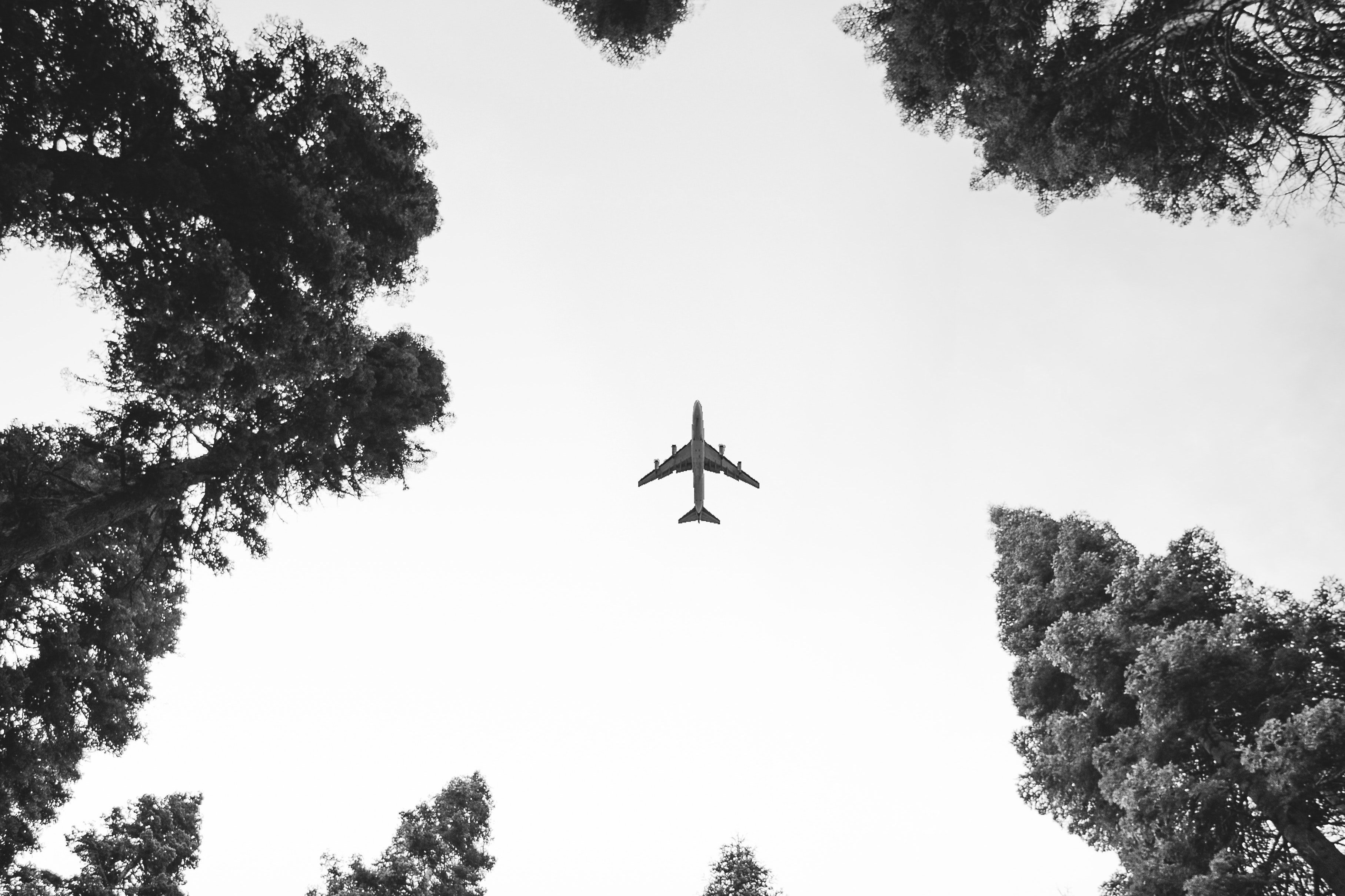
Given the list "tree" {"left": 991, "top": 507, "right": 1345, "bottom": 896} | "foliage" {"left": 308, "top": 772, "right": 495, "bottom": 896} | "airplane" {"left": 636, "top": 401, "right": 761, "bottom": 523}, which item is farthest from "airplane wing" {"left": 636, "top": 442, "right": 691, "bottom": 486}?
"tree" {"left": 991, "top": 507, "right": 1345, "bottom": 896}

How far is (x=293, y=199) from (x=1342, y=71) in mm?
11768

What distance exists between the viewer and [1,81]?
7445 millimetres

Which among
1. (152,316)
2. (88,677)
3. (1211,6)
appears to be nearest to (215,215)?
(152,316)

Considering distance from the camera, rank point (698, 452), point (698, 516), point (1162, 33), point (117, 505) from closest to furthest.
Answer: point (1162, 33)
point (117, 505)
point (698, 452)
point (698, 516)

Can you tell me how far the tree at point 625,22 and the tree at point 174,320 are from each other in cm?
350

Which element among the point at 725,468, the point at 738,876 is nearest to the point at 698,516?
the point at 725,468

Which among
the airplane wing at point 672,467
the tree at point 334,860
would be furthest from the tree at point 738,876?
the airplane wing at point 672,467

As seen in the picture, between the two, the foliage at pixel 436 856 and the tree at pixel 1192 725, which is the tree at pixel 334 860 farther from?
the tree at pixel 1192 725

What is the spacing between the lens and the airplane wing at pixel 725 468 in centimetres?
2323

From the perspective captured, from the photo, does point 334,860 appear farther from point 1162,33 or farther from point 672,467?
point 1162,33

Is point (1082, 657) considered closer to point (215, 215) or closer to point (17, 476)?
point (215, 215)

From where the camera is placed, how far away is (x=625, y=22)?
10.5 metres

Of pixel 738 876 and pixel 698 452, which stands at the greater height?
pixel 698 452

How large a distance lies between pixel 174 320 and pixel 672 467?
16.3 m
